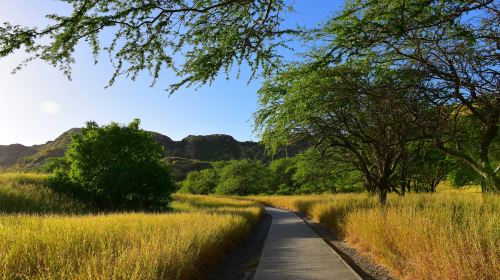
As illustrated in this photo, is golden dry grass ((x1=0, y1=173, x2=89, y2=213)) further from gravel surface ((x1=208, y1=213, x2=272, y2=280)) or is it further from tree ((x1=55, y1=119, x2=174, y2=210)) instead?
gravel surface ((x1=208, y1=213, x2=272, y2=280))

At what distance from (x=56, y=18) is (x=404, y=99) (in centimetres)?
830

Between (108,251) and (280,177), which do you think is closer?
(108,251)

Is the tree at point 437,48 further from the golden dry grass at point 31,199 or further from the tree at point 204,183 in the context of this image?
the tree at point 204,183

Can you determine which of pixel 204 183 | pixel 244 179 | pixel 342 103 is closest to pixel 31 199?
pixel 342 103

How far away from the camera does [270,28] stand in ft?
24.2

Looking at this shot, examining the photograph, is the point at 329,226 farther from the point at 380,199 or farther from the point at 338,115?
the point at 338,115

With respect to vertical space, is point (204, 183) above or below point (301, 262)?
below

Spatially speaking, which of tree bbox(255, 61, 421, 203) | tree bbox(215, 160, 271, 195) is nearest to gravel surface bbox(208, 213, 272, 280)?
tree bbox(255, 61, 421, 203)

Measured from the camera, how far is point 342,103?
15.2 meters

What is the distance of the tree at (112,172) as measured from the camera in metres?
27.1

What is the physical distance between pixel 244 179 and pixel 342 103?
76936mm

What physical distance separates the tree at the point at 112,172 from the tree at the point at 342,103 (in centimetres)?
1223

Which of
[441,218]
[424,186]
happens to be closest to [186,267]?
[441,218]

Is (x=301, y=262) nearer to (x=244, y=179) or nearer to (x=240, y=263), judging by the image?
(x=240, y=263)
